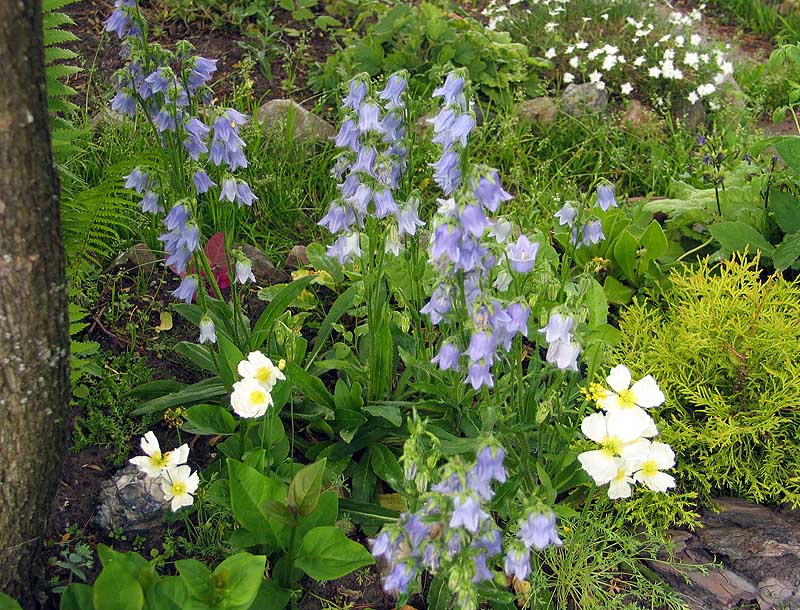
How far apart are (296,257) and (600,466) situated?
1.84 metres

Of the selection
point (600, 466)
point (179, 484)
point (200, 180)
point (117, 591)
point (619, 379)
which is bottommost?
point (179, 484)

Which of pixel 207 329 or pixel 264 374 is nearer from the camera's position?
pixel 264 374

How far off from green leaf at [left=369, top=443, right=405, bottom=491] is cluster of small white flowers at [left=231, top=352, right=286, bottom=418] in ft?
1.69

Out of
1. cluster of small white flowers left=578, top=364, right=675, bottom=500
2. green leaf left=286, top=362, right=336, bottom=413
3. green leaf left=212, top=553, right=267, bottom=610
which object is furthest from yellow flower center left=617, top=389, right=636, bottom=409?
green leaf left=212, top=553, right=267, bottom=610

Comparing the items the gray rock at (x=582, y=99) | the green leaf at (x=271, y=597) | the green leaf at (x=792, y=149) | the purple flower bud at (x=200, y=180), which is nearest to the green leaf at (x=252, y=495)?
the green leaf at (x=271, y=597)

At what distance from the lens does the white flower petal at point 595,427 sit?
89.3 inches

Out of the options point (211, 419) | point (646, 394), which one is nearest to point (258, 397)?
point (211, 419)

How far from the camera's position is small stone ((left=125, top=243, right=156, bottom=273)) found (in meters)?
3.43

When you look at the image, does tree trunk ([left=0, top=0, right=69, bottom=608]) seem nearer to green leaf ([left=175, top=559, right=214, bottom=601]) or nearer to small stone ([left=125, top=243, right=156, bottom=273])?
green leaf ([left=175, top=559, right=214, bottom=601])

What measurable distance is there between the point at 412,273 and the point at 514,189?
171cm

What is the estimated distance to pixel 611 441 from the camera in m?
2.29

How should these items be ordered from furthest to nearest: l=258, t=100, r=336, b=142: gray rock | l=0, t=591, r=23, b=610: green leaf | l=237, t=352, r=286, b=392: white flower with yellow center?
l=258, t=100, r=336, b=142: gray rock < l=237, t=352, r=286, b=392: white flower with yellow center < l=0, t=591, r=23, b=610: green leaf

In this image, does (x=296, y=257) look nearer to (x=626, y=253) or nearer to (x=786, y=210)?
(x=626, y=253)

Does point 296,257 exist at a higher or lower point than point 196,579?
lower
